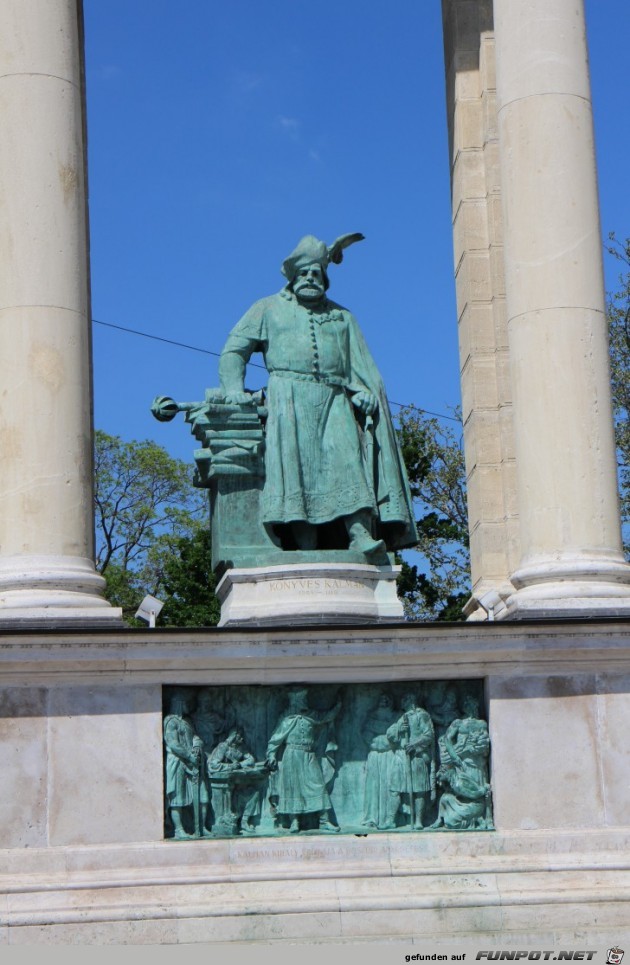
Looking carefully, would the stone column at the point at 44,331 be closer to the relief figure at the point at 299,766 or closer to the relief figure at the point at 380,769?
the relief figure at the point at 299,766

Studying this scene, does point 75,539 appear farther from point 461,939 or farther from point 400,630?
point 461,939

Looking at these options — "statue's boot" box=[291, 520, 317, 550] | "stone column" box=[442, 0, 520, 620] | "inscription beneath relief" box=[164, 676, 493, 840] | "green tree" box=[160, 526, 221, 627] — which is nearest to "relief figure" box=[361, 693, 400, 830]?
"inscription beneath relief" box=[164, 676, 493, 840]

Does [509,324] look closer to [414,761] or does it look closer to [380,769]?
[414,761]

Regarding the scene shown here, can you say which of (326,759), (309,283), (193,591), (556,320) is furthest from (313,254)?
(193,591)

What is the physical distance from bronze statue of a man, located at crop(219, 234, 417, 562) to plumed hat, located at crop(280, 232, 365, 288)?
13 millimetres

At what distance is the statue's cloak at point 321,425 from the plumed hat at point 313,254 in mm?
321

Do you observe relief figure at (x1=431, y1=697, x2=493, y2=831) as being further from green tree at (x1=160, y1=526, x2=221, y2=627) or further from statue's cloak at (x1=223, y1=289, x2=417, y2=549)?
green tree at (x1=160, y1=526, x2=221, y2=627)

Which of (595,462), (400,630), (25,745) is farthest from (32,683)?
(595,462)

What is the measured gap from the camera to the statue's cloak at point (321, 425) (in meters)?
20.8

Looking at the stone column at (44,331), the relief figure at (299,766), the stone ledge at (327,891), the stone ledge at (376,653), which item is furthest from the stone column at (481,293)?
the stone column at (44,331)

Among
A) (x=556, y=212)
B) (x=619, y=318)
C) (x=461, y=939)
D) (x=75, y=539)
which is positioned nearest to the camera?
(x=461, y=939)

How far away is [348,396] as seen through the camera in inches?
848

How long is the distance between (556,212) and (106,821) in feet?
28.6

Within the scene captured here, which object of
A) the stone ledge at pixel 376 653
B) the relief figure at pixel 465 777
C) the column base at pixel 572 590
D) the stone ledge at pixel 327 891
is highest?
the column base at pixel 572 590
